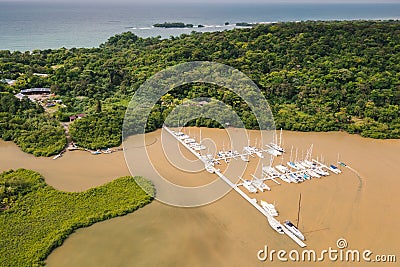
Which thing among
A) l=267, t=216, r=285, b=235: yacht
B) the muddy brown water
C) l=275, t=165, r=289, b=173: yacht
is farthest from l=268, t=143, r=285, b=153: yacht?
l=267, t=216, r=285, b=235: yacht

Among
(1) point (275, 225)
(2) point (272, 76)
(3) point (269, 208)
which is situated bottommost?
(1) point (275, 225)

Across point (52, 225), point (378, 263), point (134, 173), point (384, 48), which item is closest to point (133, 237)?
point (52, 225)

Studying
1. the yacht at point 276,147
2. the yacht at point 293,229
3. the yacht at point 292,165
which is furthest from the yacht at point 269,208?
the yacht at point 276,147

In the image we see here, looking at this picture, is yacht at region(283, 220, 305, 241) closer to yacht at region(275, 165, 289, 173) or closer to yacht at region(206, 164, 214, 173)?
yacht at region(275, 165, 289, 173)

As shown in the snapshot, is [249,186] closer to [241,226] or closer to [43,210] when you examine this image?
[241,226]

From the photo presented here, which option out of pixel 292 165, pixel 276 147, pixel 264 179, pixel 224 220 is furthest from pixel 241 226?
pixel 276 147
